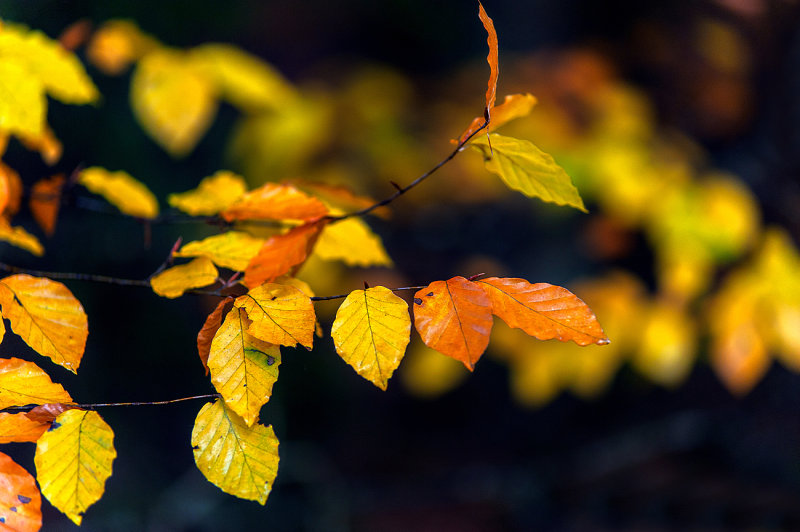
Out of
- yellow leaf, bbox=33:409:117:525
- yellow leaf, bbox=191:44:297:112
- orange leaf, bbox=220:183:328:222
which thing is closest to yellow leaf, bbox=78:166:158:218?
orange leaf, bbox=220:183:328:222

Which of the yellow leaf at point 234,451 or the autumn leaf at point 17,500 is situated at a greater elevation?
the yellow leaf at point 234,451

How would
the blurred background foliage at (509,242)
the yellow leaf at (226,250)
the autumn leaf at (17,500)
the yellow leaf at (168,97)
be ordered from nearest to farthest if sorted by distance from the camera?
the autumn leaf at (17,500)
the yellow leaf at (226,250)
the yellow leaf at (168,97)
the blurred background foliage at (509,242)

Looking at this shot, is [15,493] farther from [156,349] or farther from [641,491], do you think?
[641,491]

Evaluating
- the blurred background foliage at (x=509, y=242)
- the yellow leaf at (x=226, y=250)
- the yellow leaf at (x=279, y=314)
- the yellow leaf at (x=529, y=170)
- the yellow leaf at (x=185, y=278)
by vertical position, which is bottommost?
the blurred background foliage at (x=509, y=242)

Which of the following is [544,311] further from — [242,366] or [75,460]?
[75,460]

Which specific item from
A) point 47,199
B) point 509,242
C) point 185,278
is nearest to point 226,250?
point 185,278

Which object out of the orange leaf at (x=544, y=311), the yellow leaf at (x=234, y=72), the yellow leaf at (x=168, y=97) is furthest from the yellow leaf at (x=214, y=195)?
the yellow leaf at (x=234, y=72)

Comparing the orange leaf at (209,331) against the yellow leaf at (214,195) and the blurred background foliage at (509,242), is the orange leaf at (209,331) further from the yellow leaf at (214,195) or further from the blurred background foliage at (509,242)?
the blurred background foliage at (509,242)

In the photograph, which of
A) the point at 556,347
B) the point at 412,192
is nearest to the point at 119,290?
the point at 412,192
